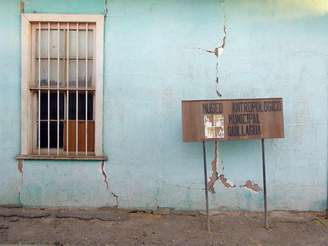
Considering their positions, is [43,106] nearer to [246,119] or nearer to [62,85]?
[62,85]

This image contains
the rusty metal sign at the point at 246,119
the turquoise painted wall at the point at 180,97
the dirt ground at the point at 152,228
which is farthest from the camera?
the turquoise painted wall at the point at 180,97

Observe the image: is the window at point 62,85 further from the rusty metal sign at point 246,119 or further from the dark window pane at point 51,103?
the rusty metal sign at point 246,119

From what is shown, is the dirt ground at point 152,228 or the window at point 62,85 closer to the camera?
the dirt ground at point 152,228

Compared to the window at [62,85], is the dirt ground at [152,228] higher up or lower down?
lower down

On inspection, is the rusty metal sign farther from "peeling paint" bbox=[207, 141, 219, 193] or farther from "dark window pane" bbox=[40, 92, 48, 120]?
"dark window pane" bbox=[40, 92, 48, 120]

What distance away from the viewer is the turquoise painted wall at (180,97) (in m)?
5.60

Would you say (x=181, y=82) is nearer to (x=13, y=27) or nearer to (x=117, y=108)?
(x=117, y=108)

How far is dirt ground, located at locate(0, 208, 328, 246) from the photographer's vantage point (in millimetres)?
4848

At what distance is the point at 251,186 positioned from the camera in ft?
18.7

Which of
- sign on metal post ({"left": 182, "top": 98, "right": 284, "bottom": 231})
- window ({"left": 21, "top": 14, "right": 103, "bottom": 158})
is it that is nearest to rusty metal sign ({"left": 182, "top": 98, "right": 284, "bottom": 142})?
sign on metal post ({"left": 182, "top": 98, "right": 284, "bottom": 231})

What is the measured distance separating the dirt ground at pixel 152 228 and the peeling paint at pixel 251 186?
0.36m

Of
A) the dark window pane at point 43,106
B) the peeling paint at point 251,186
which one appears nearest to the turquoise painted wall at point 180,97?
the peeling paint at point 251,186

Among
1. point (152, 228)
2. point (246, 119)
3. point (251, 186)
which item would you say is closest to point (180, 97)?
point (246, 119)

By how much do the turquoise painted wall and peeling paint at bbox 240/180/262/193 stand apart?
61mm
